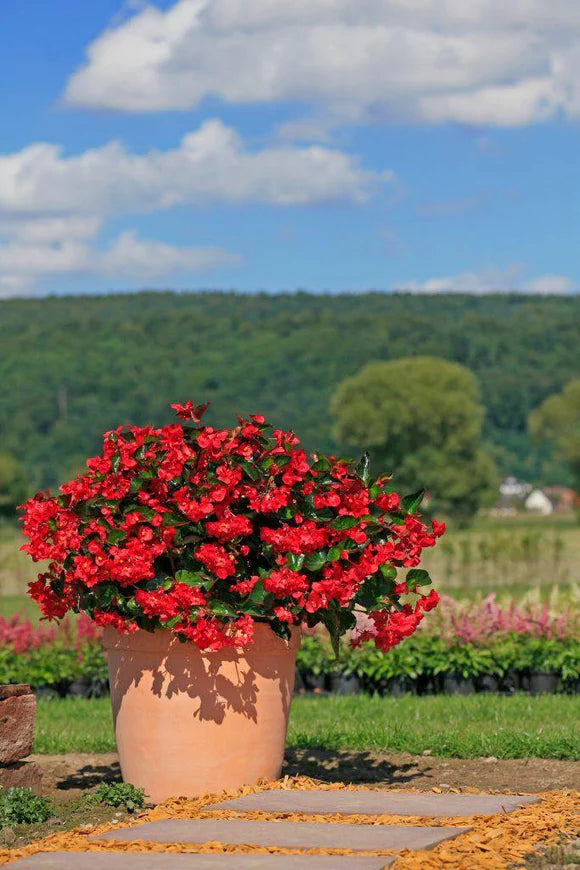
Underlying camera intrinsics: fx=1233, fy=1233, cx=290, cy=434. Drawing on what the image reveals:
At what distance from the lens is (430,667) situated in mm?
10555

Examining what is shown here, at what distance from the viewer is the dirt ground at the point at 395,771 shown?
6.66 metres

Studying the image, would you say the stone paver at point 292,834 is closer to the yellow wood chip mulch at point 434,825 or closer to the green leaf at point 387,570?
the yellow wood chip mulch at point 434,825

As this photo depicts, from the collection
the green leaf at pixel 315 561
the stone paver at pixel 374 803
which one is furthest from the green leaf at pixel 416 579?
the stone paver at pixel 374 803

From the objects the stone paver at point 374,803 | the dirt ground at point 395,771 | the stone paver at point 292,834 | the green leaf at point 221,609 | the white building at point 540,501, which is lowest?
the white building at point 540,501

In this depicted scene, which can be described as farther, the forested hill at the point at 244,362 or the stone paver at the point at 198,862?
the forested hill at the point at 244,362

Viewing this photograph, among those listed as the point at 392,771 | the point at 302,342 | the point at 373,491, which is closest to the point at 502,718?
the point at 392,771

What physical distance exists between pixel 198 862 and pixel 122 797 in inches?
68.8

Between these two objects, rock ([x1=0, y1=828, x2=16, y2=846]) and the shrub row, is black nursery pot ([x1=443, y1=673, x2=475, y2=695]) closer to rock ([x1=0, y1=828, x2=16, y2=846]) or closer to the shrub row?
the shrub row

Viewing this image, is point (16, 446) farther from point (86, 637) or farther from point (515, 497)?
point (86, 637)

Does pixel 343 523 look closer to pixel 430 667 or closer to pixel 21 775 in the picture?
pixel 21 775

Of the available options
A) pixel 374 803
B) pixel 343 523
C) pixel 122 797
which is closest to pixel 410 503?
pixel 343 523

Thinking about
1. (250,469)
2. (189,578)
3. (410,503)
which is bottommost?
(189,578)

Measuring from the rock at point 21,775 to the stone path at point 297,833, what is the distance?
1.29 meters

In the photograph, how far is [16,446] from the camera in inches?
3777
